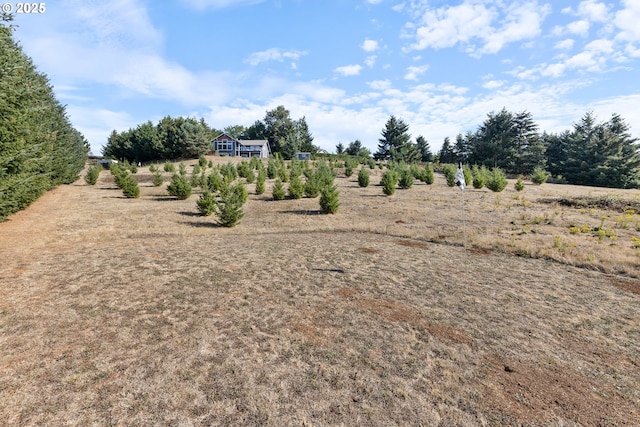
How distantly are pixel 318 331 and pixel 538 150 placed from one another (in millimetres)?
63657

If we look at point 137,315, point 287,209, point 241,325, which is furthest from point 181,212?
point 241,325

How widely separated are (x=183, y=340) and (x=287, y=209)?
43.8 ft

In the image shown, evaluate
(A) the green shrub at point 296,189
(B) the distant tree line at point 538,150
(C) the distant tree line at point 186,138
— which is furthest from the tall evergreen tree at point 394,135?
(A) the green shrub at point 296,189

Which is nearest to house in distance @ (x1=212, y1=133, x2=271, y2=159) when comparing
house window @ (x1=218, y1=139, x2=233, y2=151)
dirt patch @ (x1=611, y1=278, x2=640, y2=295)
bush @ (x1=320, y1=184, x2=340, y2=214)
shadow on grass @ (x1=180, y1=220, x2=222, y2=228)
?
house window @ (x1=218, y1=139, x2=233, y2=151)

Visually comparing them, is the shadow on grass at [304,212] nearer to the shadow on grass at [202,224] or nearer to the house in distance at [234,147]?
the shadow on grass at [202,224]

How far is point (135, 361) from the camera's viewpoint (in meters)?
4.12

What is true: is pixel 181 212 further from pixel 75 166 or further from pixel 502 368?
pixel 75 166

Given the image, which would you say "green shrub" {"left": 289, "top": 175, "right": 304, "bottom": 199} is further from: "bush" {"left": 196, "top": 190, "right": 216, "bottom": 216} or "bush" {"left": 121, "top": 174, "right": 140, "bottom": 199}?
"bush" {"left": 121, "top": 174, "right": 140, "bottom": 199}

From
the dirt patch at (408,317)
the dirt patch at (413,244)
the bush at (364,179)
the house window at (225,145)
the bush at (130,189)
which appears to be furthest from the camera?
the house window at (225,145)

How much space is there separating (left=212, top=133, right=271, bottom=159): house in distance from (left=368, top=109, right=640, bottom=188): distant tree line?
88.3 feet

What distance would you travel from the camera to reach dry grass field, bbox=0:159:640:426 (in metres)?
3.44

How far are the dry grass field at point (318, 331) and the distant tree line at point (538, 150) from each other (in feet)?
122

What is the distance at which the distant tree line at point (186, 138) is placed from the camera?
51312mm

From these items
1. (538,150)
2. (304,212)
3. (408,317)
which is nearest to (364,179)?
(304,212)
